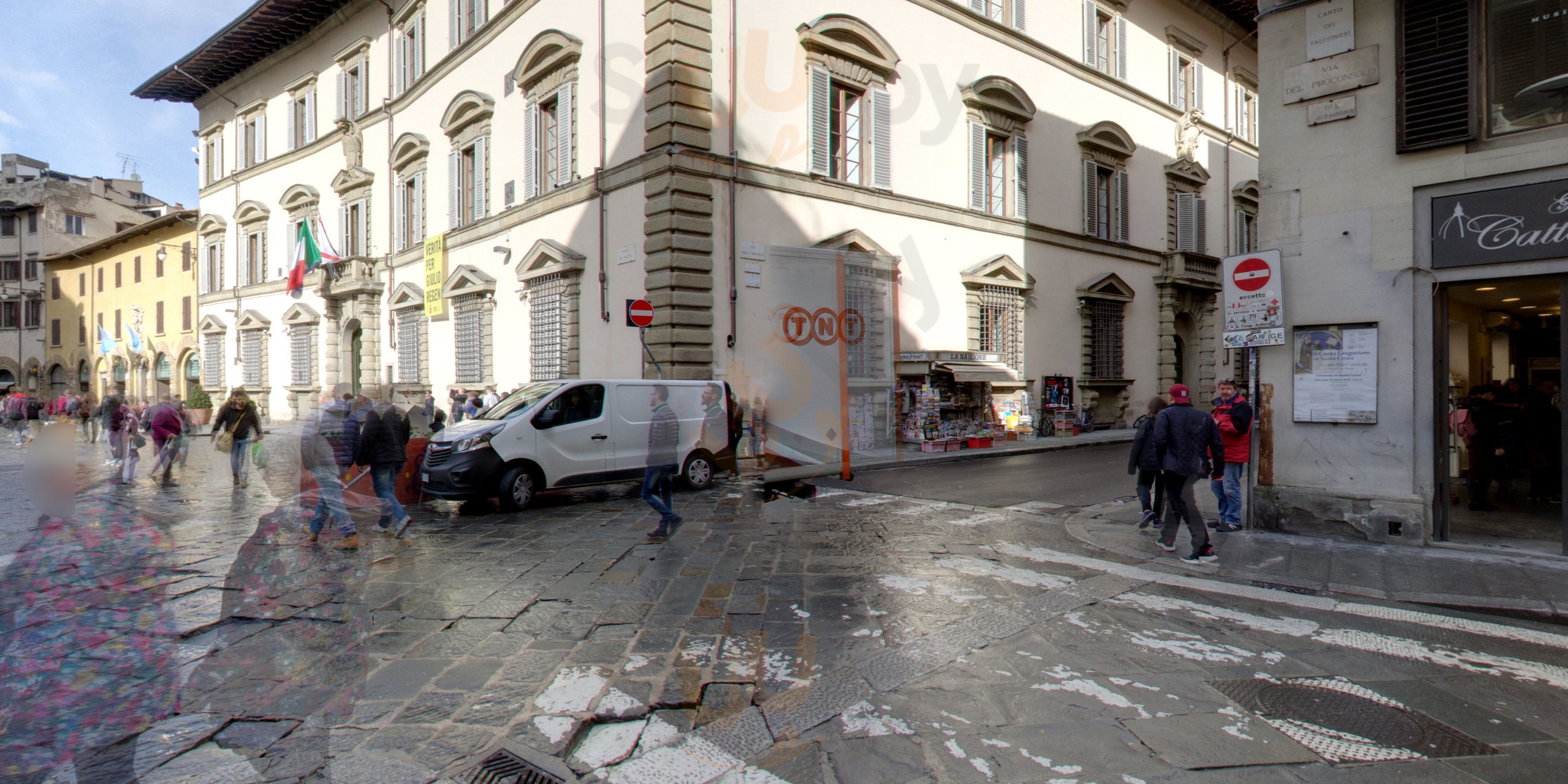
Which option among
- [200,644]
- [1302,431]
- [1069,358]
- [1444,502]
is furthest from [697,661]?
[1069,358]

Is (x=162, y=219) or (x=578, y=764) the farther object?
(x=162, y=219)

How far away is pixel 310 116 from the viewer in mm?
25500

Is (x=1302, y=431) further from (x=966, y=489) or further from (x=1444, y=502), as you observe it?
(x=966, y=489)

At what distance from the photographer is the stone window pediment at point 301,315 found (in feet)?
82.1

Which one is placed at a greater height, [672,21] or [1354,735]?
[672,21]

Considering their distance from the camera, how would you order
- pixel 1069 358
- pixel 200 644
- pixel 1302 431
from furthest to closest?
pixel 1069 358 → pixel 1302 431 → pixel 200 644

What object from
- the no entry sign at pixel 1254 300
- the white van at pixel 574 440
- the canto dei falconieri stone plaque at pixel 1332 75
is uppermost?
the canto dei falconieri stone plaque at pixel 1332 75

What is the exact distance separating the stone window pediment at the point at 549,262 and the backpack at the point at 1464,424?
44.5ft

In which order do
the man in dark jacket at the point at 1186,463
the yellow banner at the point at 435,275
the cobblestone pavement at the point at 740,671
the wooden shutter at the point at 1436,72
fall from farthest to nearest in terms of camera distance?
the yellow banner at the point at 435,275 → the wooden shutter at the point at 1436,72 → the man in dark jacket at the point at 1186,463 → the cobblestone pavement at the point at 740,671

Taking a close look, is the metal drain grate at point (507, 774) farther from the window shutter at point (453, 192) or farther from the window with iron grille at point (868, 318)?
the window shutter at point (453, 192)

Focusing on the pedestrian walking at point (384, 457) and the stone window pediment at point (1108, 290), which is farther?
the stone window pediment at point (1108, 290)

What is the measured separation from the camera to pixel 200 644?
4543mm

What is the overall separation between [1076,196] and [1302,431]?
14.7 meters

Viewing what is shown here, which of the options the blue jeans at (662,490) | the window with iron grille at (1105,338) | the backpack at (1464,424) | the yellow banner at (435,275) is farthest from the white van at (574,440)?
the window with iron grille at (1105,338)
